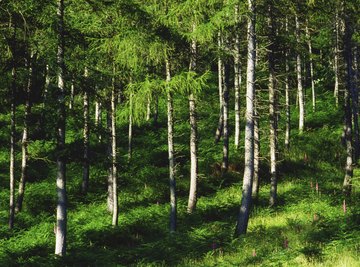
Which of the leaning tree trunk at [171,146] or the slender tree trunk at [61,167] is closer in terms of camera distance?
the slender tree trunk at [61,167]

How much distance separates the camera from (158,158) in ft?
75.3

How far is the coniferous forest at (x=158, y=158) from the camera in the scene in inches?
430

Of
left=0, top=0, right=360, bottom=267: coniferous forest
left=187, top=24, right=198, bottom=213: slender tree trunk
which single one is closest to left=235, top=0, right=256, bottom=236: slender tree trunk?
left=0, top=0, right=360, bottom=267: coniferous forest

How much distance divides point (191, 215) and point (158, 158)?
7116mm

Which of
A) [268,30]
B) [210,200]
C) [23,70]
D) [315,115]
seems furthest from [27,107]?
[315,115]

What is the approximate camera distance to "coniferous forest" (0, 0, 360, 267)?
10.9 metres

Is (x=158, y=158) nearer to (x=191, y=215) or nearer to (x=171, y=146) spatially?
(x=191, y=215)

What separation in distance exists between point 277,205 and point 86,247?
312 inches

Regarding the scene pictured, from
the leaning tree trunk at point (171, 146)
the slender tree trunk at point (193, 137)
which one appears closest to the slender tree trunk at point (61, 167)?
the leaning tree trunk at point (171, 146)

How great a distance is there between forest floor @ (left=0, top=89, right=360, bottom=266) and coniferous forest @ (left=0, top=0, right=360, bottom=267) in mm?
65

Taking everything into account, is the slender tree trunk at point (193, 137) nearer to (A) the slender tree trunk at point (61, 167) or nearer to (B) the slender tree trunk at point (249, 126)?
(B) the slender tree trunk at point (249, 126)

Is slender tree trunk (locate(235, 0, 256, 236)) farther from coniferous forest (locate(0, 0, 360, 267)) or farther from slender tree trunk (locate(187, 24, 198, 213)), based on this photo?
slender tree trunk (locate(187, 24, 198, 213))

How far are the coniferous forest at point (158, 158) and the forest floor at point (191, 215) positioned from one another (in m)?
0.07

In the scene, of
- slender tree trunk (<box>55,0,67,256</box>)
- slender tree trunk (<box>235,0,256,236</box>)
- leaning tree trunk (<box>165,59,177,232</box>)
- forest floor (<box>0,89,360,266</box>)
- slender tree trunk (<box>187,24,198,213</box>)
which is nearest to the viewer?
forest floor (<box>0,89,360,266</box>)
